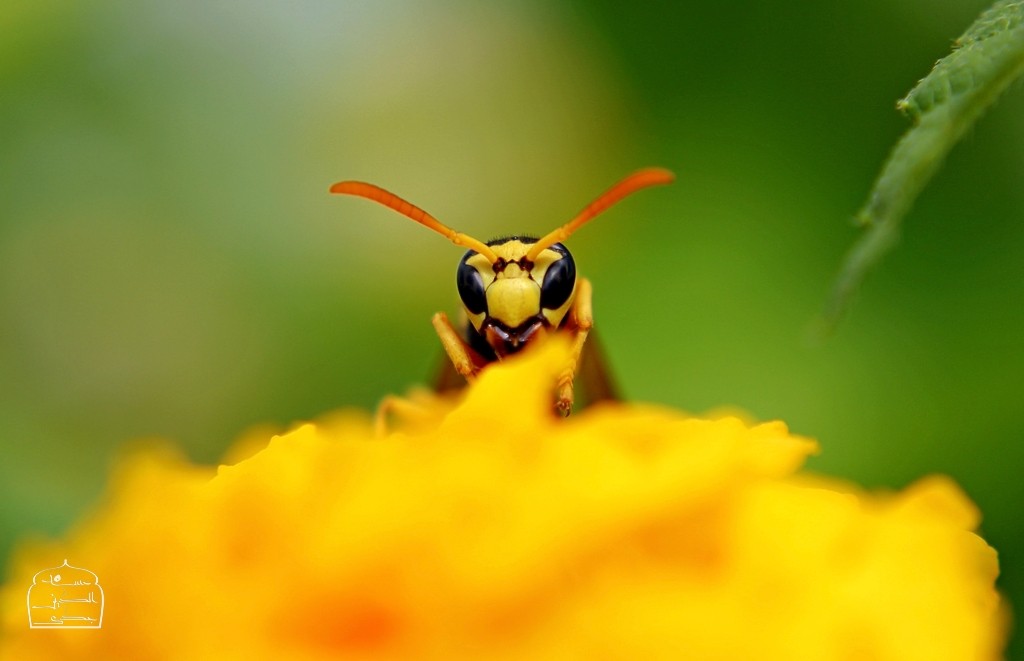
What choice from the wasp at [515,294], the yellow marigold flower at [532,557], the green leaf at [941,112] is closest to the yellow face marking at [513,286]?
the wasp at [515,294]

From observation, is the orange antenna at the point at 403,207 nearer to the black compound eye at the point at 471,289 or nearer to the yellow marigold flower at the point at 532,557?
the black compound eye at the point at 471,289

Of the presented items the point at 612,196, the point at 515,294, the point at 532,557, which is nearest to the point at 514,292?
the point at 515,294

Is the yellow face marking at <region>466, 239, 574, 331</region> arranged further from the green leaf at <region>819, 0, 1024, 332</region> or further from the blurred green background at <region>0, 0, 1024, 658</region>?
the green leaf at <region>819, 0, 1024, 332</region>

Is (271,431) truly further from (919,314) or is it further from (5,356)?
(919,314)

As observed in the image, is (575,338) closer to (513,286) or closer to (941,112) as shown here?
(513,286)

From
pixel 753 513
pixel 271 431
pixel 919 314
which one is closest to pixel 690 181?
pixel 919 314

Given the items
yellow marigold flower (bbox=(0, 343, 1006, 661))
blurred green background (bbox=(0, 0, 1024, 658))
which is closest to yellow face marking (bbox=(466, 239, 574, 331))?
blurred green background (bbox=(0, 0, 1024, 658))
